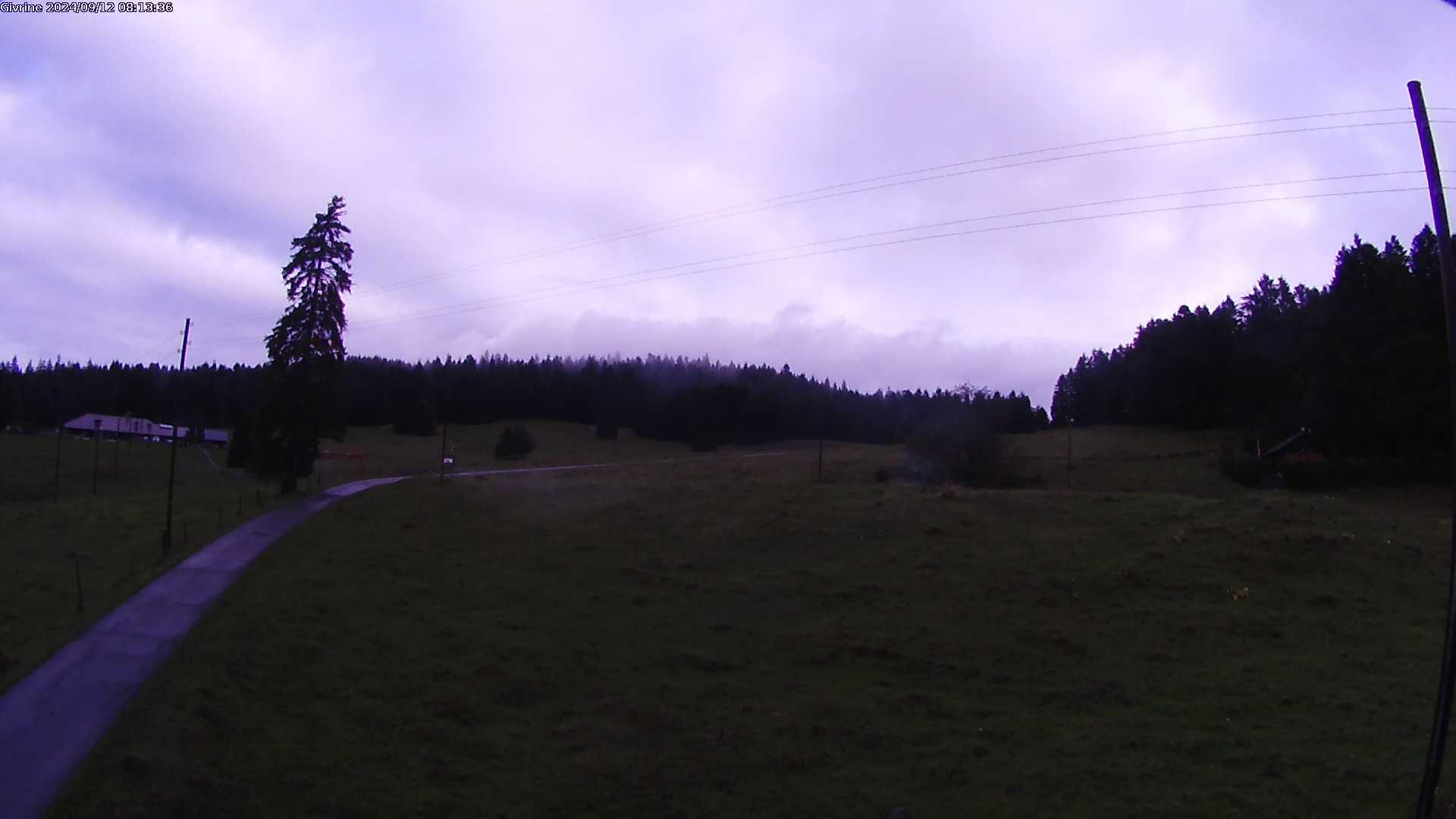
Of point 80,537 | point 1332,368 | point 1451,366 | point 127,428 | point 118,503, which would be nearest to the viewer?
point 1451,366

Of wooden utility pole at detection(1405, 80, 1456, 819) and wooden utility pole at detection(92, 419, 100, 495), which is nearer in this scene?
wooden utility pole at detection(1405, 80, 1456, 819)

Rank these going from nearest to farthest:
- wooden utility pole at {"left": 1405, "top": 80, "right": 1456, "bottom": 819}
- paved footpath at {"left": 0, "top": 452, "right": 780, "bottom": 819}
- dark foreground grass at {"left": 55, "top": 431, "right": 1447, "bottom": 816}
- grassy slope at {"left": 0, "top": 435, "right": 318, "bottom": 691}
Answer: wooden utility pole at {"left": 1405, "top": 80, "right": 1456, "bottom": 819} < paved footpath at {"left": 0, "top": 452, "right": 780, "bottom": 819} < dark foreground grass at {"left": 55, "top": 431, "right": 1447, "bottom": 816} < grassy slope at {"left": 0, "top": 435, "right": 318, "bottom": 691}

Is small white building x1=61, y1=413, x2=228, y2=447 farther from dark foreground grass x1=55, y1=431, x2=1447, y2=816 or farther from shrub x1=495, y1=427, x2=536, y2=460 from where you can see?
dark foreground grass x1=55, y1=431, x2=1447, y2=816

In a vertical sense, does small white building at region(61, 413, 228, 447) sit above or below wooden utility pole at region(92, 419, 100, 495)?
above

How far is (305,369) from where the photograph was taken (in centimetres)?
5244

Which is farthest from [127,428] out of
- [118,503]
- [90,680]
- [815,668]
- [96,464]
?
[815,668]

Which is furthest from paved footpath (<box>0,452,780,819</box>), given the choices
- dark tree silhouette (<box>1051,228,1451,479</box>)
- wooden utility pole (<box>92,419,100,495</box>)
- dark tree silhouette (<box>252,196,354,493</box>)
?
dark tree silhouette (<box>1051,228,1451,479</box>)

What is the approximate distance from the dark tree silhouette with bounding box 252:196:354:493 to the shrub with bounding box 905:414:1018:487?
35.2 metres

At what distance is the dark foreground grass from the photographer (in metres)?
18.6

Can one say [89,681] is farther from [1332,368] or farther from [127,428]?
[127,428]

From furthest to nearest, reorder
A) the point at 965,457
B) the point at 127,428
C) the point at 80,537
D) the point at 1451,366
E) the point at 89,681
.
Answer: the point at 127,428, the point at 965,457, the point at 80,537, the point at 89,681, the point at 1451,366

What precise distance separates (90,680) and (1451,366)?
2723cm

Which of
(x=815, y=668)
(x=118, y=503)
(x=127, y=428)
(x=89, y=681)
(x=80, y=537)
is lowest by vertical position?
(x=815, y=668)

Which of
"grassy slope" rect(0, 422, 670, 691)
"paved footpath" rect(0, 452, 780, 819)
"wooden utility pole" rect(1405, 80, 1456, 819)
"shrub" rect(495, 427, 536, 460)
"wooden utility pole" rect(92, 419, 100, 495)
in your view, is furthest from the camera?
"shrub" rect(495, 427, 536, 460)
